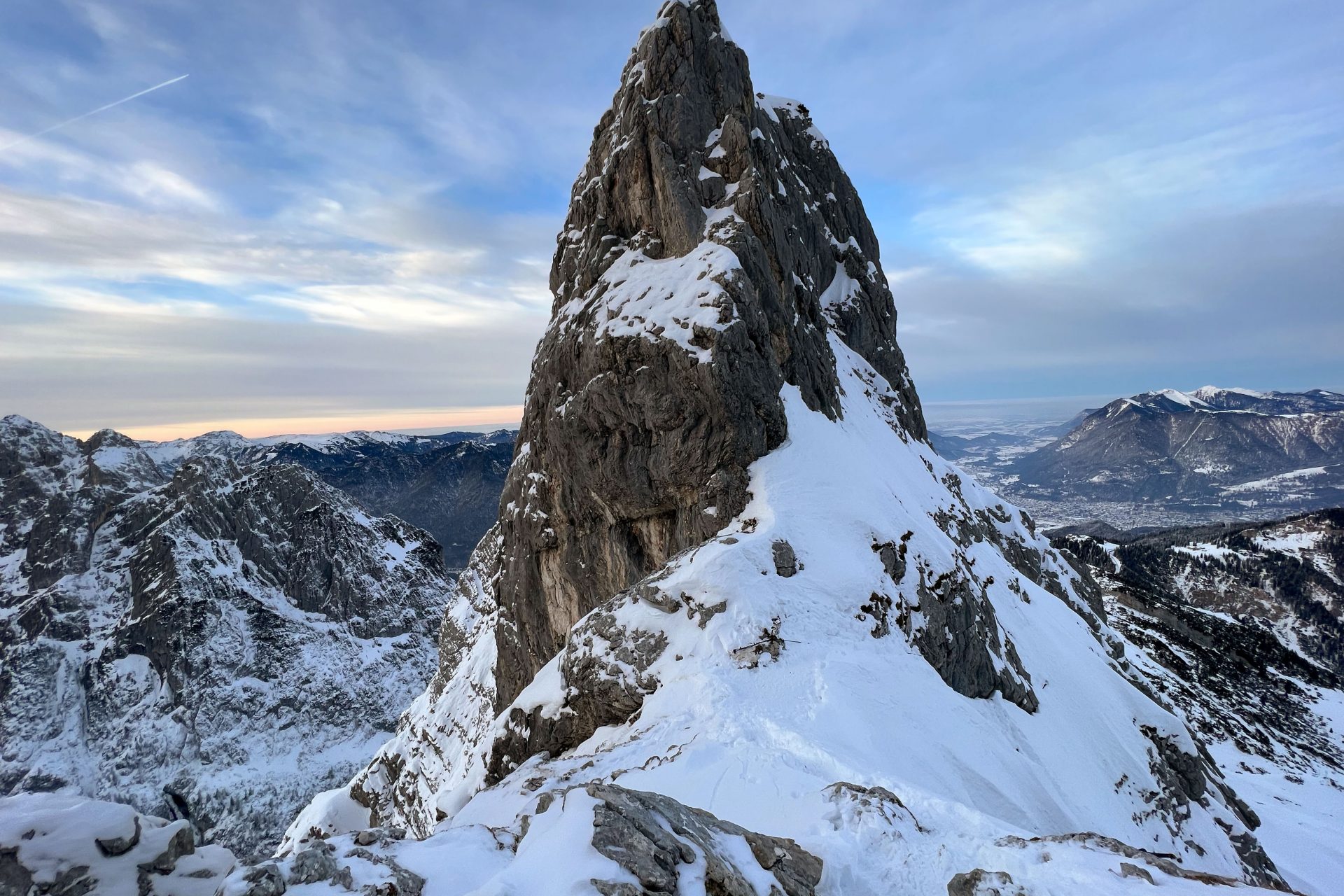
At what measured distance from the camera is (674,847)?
8375mm

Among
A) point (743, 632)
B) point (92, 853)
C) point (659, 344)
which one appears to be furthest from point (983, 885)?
point (659, 344)

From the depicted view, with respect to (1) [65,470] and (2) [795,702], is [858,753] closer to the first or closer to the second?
(2) [795,702]

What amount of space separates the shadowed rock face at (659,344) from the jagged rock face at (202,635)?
108261mm

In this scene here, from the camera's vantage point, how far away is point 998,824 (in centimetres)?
1216

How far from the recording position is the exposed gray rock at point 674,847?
25.7 ft

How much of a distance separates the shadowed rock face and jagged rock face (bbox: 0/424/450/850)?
108 metres

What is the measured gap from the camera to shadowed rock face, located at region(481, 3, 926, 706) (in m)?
30.4

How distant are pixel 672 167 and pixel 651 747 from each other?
35.4 meters

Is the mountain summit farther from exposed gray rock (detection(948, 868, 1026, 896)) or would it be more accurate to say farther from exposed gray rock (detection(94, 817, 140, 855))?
exposed gray rock (detection(94, 817, 140, 855))

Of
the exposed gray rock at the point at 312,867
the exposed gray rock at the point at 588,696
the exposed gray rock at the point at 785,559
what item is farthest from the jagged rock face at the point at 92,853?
the exposed gray rock at the point at 785,559

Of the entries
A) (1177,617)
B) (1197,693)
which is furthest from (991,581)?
(1177,617)

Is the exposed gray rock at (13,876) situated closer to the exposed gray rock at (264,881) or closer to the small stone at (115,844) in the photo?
the small stone at (115,844)

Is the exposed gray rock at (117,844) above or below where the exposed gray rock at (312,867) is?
above

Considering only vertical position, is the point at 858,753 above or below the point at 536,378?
below
